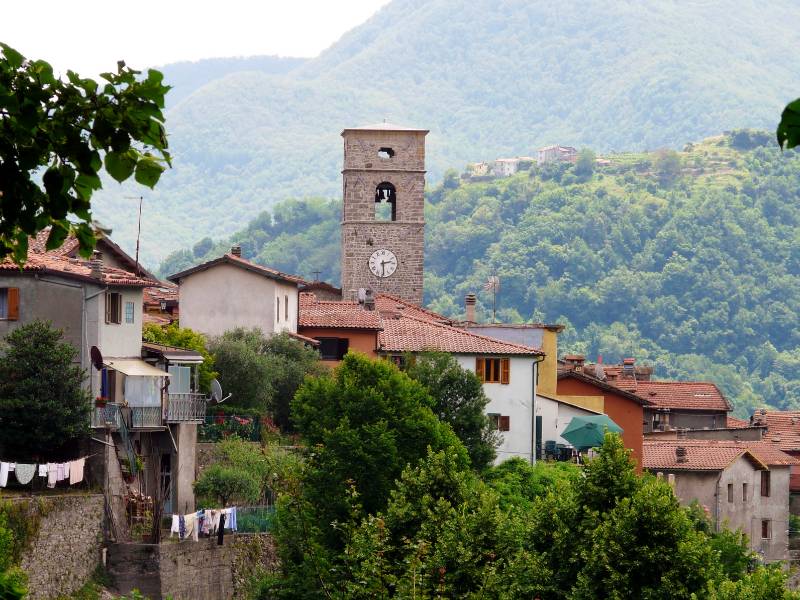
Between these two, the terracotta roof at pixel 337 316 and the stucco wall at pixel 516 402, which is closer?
the stucco wall at pixel 516 402

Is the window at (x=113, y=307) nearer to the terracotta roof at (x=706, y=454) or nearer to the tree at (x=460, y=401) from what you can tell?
the tree at (x=460, y=401)

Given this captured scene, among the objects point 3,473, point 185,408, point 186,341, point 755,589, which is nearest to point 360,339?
point 186,341

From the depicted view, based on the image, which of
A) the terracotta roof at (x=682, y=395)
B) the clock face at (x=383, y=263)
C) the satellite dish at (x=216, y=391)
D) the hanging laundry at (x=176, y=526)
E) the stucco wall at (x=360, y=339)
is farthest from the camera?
the clock face at (x=383, y=263)

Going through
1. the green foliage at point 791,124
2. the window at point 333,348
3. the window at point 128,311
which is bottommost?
the window at point 333,348

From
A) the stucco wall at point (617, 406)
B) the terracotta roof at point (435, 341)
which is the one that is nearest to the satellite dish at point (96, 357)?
the terracotta roof at point (435, 341)

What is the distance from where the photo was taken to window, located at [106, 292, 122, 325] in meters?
40.3

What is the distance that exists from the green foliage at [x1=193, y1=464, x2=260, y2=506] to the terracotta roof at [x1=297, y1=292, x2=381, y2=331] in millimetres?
15627

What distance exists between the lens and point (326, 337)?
57906mm

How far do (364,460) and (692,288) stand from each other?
141196 mm

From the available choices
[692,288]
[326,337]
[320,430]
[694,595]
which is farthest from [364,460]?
[692,288]

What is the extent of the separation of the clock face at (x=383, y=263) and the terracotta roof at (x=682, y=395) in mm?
12552

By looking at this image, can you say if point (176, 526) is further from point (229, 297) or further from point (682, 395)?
point (682, 395)

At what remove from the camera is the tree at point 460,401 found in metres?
50.9

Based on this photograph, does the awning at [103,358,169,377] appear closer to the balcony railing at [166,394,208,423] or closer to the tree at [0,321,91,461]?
the balcony railing at [166,394,208,423]
